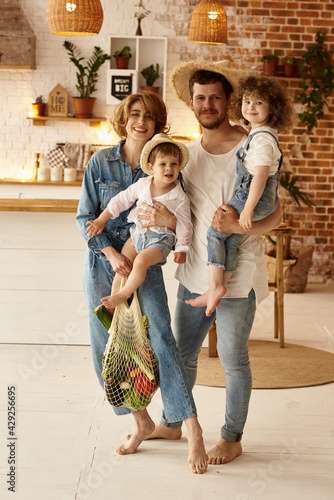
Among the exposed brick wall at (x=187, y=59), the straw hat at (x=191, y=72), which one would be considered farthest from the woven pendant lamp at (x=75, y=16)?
the exposed brick wall at (x=187, y=59)

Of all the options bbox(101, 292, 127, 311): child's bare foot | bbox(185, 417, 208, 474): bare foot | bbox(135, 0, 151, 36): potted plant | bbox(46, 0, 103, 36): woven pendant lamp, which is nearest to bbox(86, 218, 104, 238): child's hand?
bbox(101, 292, 127, 311): child's bare foot

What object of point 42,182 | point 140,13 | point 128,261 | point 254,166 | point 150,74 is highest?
point 140,13

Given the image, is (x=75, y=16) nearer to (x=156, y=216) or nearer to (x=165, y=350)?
(x=156, y=216)

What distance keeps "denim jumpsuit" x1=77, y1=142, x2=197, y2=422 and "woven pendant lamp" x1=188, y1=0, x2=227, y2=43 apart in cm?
294

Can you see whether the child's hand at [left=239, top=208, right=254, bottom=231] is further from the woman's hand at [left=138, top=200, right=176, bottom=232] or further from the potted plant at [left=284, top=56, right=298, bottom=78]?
the potted plant at [left=284, top=56, right=298, bottom=78]

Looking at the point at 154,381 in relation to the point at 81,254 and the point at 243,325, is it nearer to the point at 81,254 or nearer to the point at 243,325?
the point at 243,325

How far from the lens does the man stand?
2.62 m

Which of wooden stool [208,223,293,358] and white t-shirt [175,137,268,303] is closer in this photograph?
white t-shirt [175,137,268,303]

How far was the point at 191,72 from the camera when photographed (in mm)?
2744

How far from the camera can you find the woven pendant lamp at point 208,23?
5.29 meters

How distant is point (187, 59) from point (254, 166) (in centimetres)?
491

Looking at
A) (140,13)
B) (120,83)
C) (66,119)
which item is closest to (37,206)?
(66,119)

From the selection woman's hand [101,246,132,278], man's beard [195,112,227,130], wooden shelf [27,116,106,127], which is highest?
man's beard [195,112,227,130]

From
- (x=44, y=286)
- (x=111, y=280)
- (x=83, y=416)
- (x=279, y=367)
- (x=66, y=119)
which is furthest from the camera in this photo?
(x=66, y=119)
